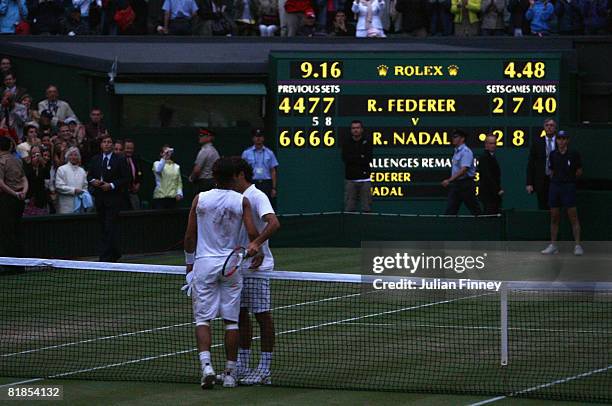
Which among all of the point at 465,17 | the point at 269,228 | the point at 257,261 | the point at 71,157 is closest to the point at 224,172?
the point at 269,228

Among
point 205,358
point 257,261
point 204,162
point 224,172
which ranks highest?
point 224,172

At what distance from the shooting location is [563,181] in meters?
21.5

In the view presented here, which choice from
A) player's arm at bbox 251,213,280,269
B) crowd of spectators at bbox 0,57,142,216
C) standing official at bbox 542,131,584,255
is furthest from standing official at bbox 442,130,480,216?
player's arm at bbox 251,213,280,269

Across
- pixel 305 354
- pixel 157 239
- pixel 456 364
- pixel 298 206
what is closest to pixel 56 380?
pixel 305 354

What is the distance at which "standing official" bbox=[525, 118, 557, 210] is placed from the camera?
74.4ft

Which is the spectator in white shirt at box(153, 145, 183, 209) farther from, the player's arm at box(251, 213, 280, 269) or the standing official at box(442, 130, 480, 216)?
the player's arm at box(251, 213, 280, 269)

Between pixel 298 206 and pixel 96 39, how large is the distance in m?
5.46

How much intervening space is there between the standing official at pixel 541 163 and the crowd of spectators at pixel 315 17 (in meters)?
4.50

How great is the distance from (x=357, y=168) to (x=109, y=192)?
5.15m

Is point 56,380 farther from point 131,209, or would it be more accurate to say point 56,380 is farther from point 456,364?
point 131,209

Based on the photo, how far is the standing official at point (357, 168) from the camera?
2364 cm

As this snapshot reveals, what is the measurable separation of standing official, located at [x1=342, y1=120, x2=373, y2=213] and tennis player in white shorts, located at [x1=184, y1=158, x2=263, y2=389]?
41.2 ft

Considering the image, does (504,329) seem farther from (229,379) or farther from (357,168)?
(357,168)

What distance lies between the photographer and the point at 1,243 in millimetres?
18984
